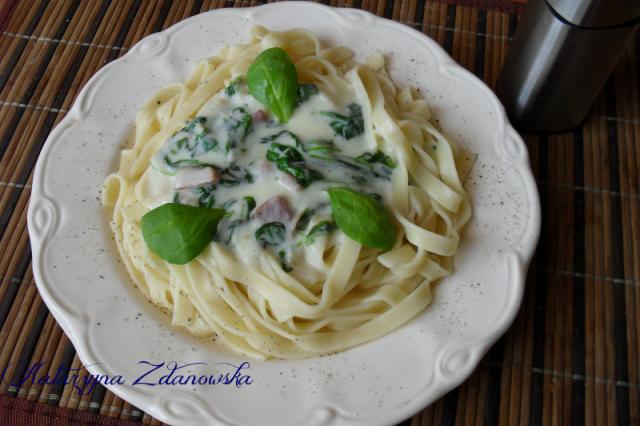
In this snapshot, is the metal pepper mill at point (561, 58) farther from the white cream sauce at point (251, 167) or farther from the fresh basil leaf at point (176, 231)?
the fresh basil leaf at point (176, 231)

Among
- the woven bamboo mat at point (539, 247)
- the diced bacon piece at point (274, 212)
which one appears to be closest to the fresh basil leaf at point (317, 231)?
the diced bacon piece at point (274, 212)

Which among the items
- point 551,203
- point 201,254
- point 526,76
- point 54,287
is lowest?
point 54,287

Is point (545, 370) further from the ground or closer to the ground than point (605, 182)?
closer to the ground

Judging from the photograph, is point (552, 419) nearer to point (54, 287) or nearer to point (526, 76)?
point (526, 76)

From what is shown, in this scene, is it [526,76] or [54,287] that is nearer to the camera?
[54,287]

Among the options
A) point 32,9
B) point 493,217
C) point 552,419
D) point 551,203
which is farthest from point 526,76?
point 32,9

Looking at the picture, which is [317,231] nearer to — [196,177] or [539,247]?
[196,177]
